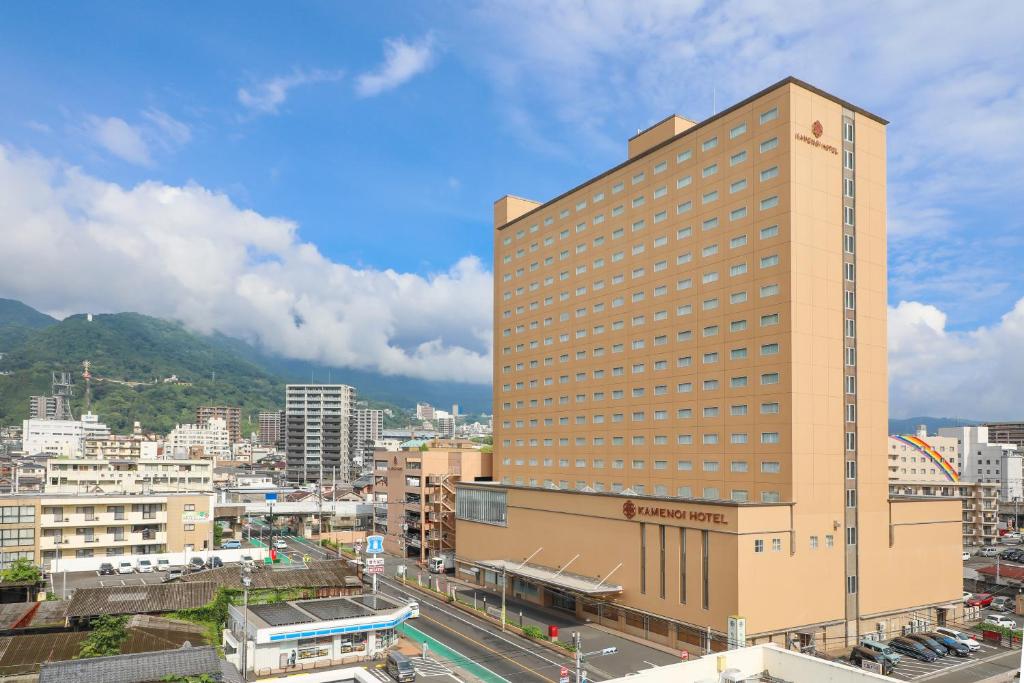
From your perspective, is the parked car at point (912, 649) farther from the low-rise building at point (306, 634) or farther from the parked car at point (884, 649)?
the low-rise building at point (306, 634)

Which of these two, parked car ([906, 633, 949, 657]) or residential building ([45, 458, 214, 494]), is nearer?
parked car ([906, 633, 949, 657])

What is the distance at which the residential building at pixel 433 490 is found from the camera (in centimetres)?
10856

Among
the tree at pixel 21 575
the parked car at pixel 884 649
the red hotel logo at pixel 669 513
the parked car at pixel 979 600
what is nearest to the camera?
the parked car at pixel 884 649

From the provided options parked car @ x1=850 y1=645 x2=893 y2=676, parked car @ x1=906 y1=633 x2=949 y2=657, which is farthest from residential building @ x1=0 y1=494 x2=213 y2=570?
parked car @ x1=906 y1=633 x2=949 y2=657

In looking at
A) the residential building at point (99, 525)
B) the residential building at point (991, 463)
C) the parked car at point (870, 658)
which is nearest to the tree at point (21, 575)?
the residential building at point (99, 525)

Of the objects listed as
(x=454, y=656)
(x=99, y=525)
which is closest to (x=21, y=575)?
(x=99, y=525)

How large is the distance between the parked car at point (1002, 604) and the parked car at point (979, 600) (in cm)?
66

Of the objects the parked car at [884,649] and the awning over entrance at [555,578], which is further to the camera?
the awning over entrance at [555,578]

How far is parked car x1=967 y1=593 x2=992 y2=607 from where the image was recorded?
2975 inches

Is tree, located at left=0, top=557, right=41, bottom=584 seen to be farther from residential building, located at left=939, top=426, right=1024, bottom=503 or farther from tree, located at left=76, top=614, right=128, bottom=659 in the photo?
residential building, located at left=939, top=426, right=1024, bottom=503

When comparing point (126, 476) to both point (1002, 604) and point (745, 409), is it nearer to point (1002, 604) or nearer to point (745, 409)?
point (745, 409)

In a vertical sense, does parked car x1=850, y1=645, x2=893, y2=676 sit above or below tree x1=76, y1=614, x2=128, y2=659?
below

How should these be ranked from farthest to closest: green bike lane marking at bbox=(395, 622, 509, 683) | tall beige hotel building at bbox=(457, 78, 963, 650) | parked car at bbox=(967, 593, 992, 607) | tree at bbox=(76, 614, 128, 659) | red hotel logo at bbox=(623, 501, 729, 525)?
parked car at bbox=(967, 593, 992, 607)
tall beige hotel building at bbox=(457, 78, 963, 650)
red hotel logo at bbox=(623, 501, 729, 525)
green bike lane marking at bbox=(395, 622, 509, 683)
tree at bbox=(76, 614, 128, 659)

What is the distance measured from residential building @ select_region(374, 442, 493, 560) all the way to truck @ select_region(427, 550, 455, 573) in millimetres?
3544
